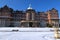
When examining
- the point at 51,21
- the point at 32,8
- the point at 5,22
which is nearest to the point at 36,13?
the point at 32,8

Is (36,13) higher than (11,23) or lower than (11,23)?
higher

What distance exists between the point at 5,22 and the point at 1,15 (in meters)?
3.53

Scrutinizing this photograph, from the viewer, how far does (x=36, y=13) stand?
23953 mm

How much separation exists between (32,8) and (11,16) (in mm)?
4557

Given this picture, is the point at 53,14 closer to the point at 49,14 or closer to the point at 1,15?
the point at 49,14

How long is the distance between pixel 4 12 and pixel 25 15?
14.2ft

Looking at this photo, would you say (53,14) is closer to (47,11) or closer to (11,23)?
(47,11)

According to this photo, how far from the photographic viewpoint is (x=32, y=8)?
23219mm

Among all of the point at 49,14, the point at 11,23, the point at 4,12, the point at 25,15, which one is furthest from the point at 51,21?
the point at 4,12

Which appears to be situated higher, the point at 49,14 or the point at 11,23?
the point at 49,14

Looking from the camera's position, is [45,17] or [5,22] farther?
[45,17]

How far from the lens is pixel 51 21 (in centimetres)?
2339

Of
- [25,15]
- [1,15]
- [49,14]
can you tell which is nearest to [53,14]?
[49,14]

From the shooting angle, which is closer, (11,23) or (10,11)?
(11,23)
